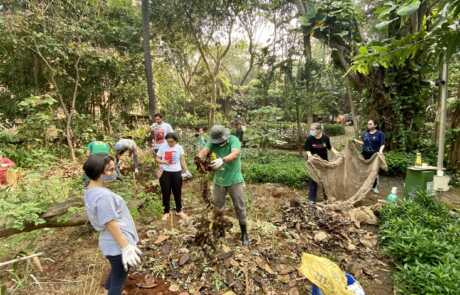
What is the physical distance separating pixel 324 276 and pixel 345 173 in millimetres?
3199

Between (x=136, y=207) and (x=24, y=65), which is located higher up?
(x=24, y=65)

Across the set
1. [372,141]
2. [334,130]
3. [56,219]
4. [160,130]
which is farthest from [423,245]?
[334,130]

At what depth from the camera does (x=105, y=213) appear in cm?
158

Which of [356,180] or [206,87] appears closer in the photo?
[356,180]

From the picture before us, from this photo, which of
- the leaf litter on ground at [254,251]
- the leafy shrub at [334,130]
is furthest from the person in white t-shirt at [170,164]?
the leafy shrub at [334,130]

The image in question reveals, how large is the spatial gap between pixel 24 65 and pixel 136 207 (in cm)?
603

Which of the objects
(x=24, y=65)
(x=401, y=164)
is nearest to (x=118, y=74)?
(x=24, y=65)

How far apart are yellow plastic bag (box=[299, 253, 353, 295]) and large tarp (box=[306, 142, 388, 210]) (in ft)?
8.96

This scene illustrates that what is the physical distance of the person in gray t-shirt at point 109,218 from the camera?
1.60 metres

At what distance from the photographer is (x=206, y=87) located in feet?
45.2

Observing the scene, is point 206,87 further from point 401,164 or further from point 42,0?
point 401,164

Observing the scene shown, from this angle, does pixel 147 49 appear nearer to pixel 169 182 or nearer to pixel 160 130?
pixel 160 130

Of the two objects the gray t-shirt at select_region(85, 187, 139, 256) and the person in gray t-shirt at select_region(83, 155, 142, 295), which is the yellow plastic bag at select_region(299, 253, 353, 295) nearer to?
the person in gray t-shirt at select_region(83, 155, 142, 295)

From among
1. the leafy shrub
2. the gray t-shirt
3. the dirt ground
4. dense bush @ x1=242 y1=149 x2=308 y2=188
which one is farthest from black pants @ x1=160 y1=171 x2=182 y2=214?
the leafy shrub
